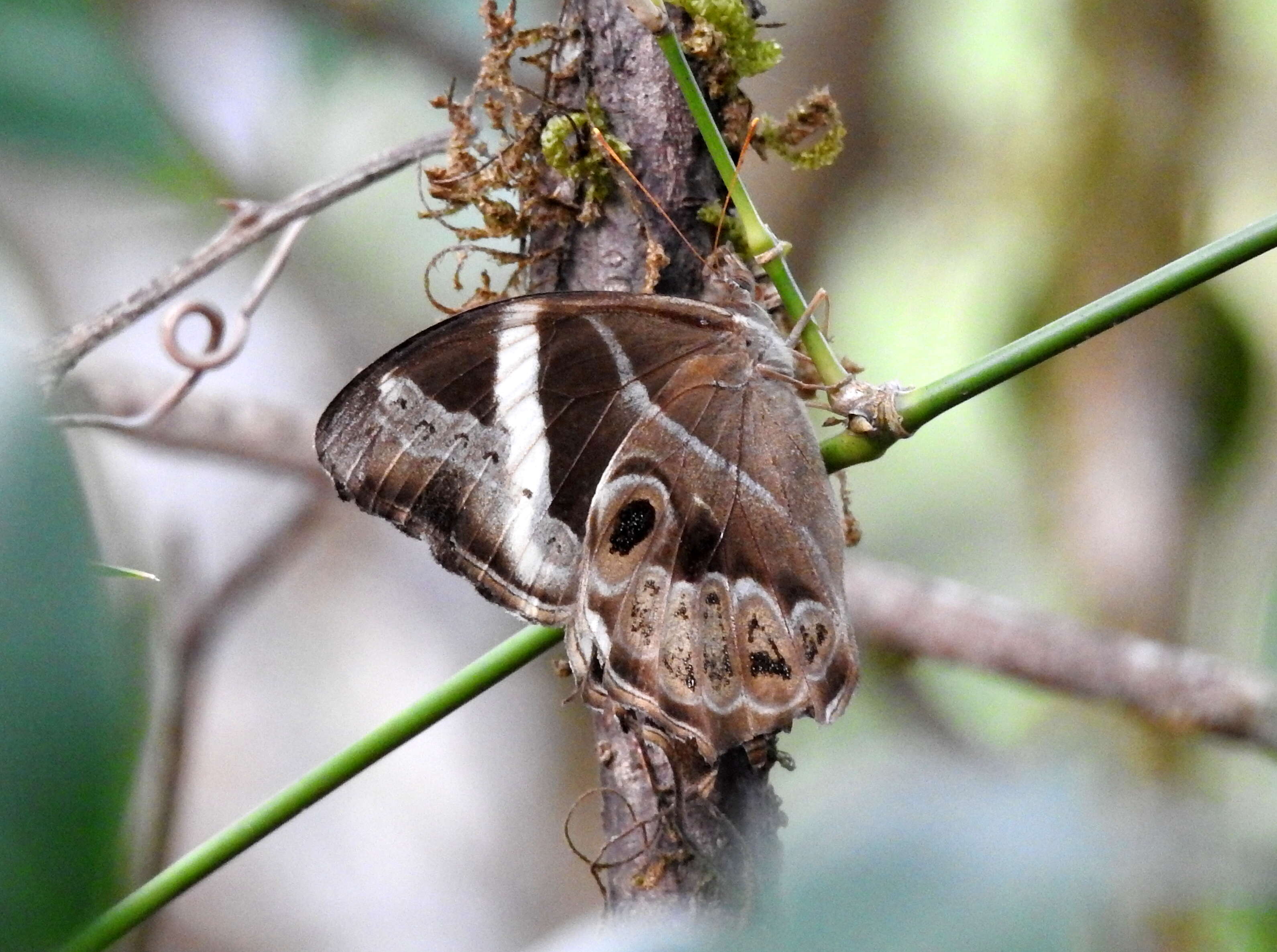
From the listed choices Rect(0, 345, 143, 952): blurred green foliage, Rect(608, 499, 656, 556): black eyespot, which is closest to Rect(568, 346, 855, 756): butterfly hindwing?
Answer: Rect(608, 499, 656, 556): black eyespot

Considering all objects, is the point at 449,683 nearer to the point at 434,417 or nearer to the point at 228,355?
the point at 434,417

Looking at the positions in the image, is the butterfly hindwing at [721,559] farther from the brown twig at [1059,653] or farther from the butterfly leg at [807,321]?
the brown twig at [1059,653]

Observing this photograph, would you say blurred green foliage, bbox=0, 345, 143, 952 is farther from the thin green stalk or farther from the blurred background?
the thin green stalk

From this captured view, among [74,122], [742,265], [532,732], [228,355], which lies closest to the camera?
[742,265]

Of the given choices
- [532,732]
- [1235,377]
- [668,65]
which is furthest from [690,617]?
[532,732]

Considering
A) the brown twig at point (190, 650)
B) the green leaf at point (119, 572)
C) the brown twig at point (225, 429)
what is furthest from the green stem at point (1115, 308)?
the brown twig at point (225, 429)

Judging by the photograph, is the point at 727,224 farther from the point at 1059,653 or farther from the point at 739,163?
the point at 1059,653
